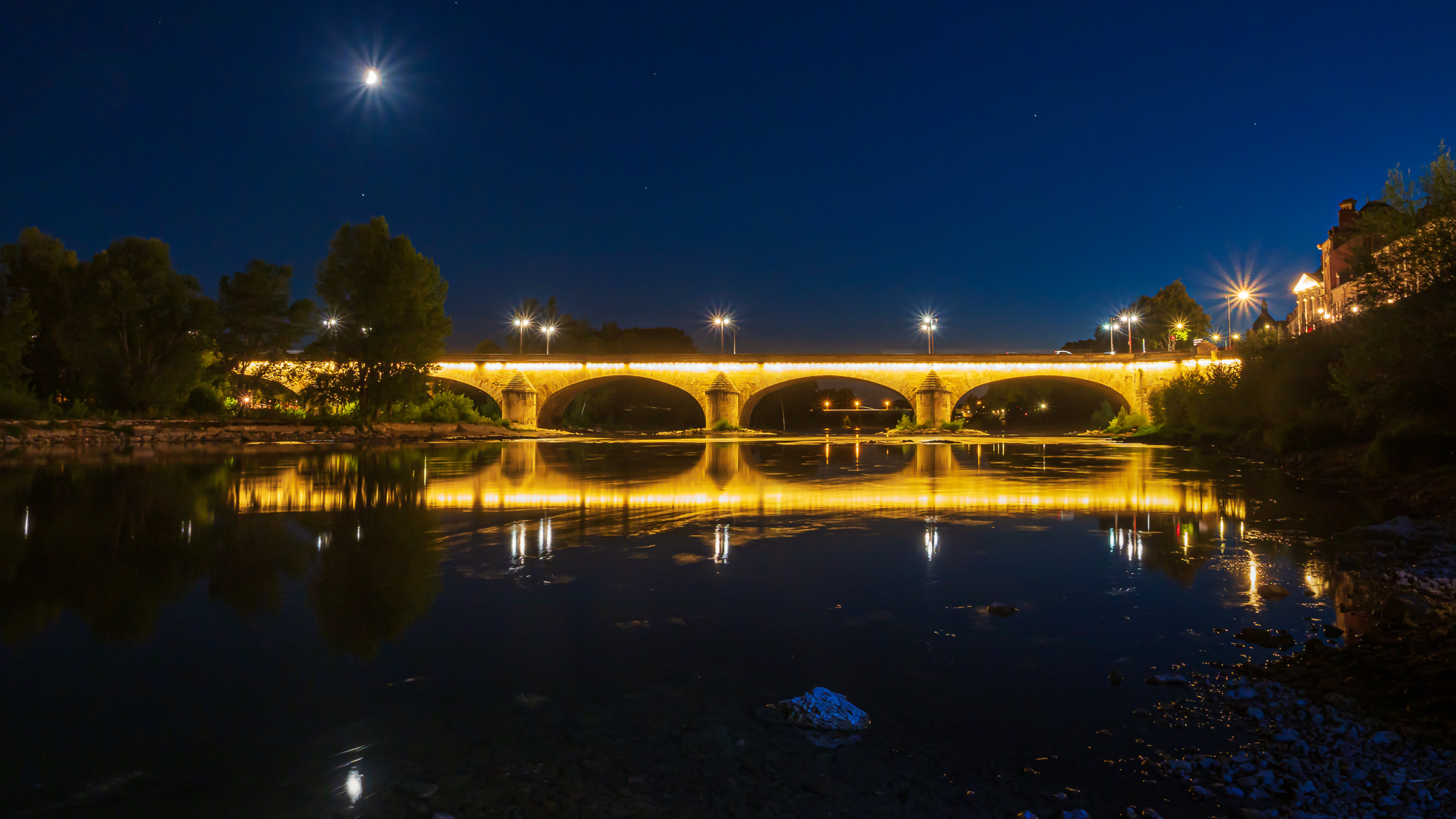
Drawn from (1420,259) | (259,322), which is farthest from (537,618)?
(259,322)

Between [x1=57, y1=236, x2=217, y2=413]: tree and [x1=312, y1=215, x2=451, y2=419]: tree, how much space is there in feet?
22.2

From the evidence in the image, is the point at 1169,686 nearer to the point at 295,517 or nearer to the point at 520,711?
the point at 520,711

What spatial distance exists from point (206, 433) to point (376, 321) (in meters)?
11.6

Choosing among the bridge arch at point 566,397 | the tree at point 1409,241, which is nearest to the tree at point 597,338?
the bridge arch at point 566,397

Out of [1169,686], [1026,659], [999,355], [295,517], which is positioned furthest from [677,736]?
[999,355]

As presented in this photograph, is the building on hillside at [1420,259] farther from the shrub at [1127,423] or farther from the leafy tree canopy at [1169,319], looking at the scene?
the leafy tree canopy at [1169,319]

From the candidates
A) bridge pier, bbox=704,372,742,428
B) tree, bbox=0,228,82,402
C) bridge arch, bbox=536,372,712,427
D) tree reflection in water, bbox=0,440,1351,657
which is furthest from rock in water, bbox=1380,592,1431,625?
bridge arch, bbox=536,372,712,427

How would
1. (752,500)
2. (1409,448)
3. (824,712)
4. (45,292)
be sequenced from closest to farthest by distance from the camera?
(824,712)
(752,500)
(1409,448)
(45,292)

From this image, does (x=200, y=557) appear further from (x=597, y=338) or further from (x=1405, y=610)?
(x=597, y=338)

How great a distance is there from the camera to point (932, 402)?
222 ft

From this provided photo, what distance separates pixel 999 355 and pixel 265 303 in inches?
2267

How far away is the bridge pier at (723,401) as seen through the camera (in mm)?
67312

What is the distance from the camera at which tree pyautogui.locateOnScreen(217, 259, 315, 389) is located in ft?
180

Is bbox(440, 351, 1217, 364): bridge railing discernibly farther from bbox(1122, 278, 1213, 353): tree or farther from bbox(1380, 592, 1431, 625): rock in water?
bbox(1380, 592, 1431, 625): rock in water
